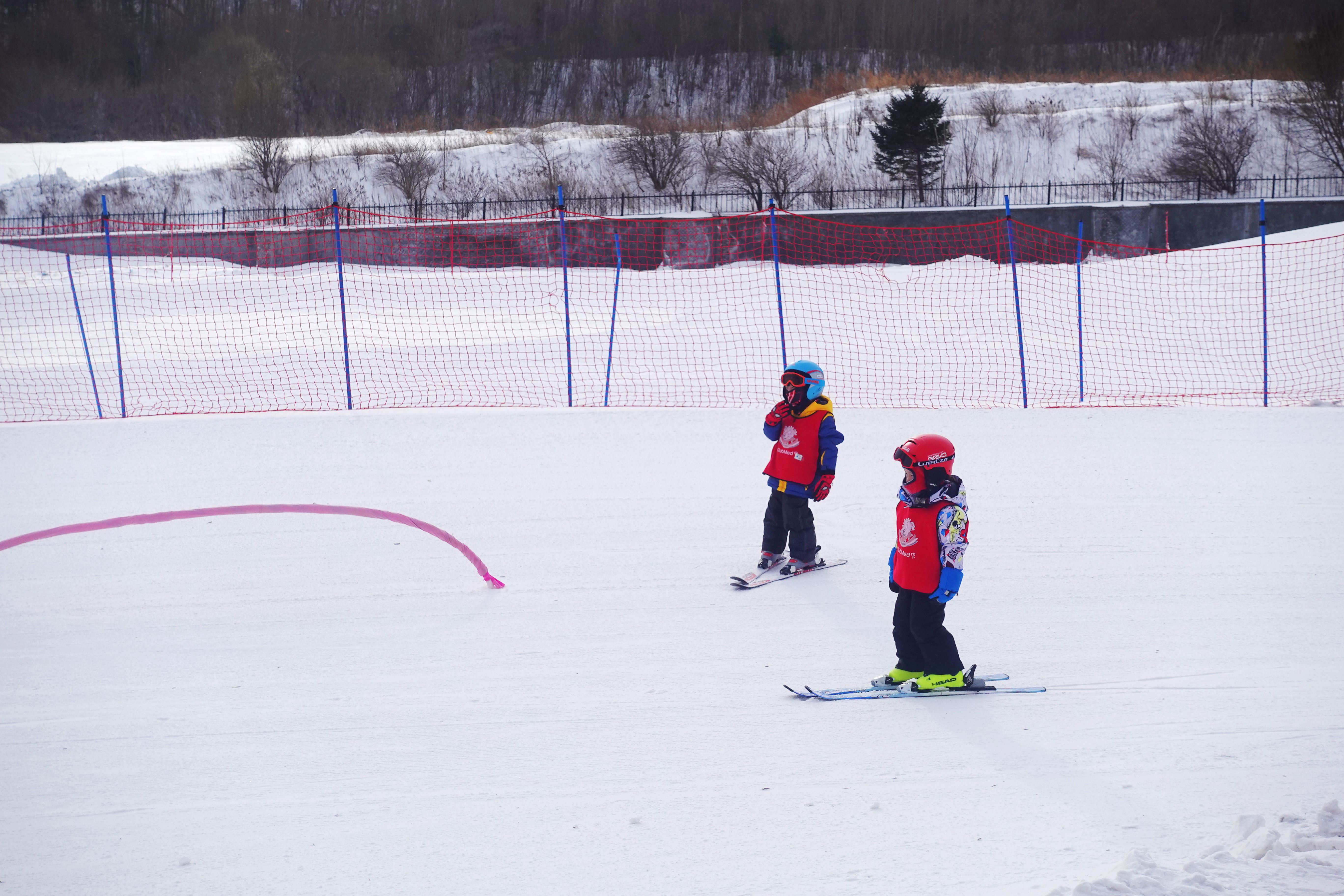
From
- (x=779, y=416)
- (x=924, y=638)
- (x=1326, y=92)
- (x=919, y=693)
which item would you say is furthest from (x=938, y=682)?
(x=1326, y=92)

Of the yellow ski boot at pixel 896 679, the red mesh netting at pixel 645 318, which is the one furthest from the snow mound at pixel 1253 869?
the red mesh netting at pixel 645 318

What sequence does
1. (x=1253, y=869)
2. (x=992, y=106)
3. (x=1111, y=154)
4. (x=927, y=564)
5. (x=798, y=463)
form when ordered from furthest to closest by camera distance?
(x=992, y=106)
(x=1111, y=154)
(x=798, y=463)
(x=927, y=564)
(x=1253, y=869)

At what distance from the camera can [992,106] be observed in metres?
35.2

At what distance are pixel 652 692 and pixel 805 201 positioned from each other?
28.1m

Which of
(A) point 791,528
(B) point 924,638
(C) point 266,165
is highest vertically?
(C) point 266,165

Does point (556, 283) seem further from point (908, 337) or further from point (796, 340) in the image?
point (908, 337)

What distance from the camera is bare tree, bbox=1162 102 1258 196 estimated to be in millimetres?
30219

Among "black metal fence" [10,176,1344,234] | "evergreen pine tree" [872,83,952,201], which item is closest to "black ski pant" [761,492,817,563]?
"black metal fence" [10,176,1344,234]

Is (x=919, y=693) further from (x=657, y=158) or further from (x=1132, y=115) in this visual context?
(x=1132, y=115)

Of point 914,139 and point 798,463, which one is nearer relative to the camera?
point 798,463

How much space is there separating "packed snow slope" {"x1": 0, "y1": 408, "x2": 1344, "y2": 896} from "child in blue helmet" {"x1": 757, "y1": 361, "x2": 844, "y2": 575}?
303 mm

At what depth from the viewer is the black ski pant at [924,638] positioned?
509 cm

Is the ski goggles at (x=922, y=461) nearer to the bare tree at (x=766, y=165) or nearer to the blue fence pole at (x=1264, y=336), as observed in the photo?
the blue fence pole at (x=1264, y=336)

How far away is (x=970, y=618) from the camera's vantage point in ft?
20.3
